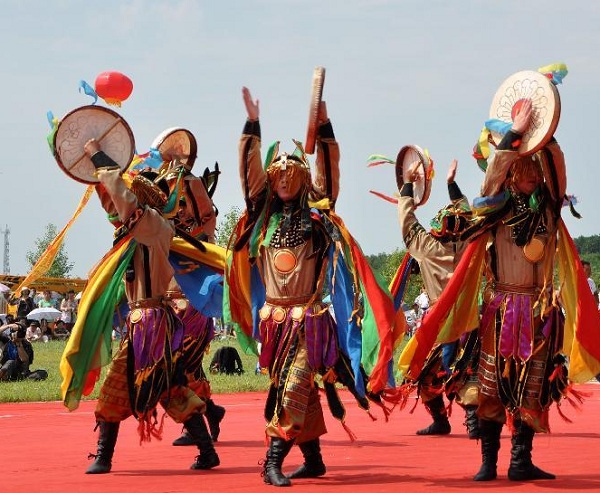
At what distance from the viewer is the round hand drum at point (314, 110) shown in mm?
8055

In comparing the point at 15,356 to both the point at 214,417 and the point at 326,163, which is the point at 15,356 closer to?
the point at 214,417

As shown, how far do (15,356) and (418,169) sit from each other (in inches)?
369

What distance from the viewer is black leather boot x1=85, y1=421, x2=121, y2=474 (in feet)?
28.1

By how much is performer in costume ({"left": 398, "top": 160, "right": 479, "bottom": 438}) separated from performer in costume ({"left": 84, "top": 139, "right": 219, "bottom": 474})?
1948mm

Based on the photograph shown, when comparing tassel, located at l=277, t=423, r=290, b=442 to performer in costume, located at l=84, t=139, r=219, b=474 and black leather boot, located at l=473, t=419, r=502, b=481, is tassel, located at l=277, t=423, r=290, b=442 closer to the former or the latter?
performer in costume, located at l=84, t=139, r=219, b=474

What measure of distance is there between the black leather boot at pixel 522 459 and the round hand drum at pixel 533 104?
168cm

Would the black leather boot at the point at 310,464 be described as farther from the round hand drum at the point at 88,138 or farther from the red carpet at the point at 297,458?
the round hand drum at the point at 88,138

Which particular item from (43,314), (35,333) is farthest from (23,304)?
(35,333)

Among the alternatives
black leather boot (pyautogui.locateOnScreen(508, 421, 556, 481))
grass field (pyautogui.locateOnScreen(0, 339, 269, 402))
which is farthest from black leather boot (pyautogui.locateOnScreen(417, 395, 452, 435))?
grass field (pyautogui.locateOnScreen(0, 339, 269, 402))

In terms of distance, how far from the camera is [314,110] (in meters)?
8.25

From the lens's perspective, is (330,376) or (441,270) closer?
(330,376)

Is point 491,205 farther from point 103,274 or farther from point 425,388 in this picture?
point 425,388

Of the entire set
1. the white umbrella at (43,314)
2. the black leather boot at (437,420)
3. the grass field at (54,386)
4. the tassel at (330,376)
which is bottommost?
the grass field at (54,386)

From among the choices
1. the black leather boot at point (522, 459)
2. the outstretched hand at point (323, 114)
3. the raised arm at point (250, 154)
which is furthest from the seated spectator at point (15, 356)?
the black leather boot at point (522, 459)
